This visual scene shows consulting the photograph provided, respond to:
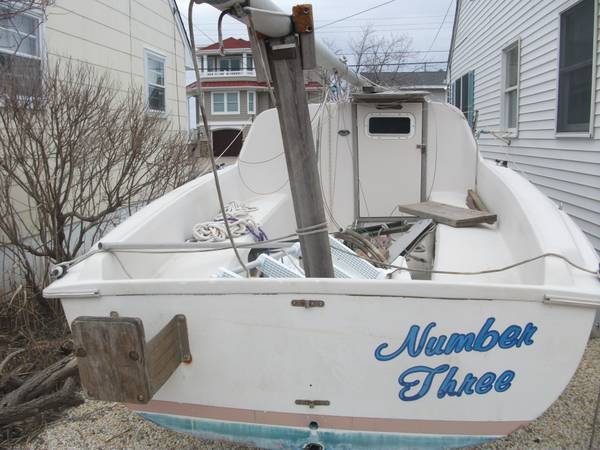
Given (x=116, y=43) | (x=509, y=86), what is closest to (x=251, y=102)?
(x=509, y=86)

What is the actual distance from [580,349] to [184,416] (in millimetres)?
1702

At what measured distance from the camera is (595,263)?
8.23ft

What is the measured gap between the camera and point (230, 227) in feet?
13.5

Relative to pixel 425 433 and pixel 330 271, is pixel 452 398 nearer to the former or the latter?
pixel 425 433

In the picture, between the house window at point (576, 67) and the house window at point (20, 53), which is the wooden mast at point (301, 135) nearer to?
the house window at point (20, 53)

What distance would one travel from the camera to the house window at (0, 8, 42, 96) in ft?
15.4

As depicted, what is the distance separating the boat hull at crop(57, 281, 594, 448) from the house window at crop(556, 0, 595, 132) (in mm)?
4771

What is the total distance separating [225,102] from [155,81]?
33.8 meters

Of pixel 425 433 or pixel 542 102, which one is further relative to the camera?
pixel 542 102

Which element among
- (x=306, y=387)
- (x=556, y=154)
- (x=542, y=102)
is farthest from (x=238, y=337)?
(x=542, y=102)

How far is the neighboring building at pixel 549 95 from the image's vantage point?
5.96m

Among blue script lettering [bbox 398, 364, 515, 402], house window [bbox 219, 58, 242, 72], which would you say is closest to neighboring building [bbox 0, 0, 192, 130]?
blue script lettering [bbox 398, 364, 515, 402]

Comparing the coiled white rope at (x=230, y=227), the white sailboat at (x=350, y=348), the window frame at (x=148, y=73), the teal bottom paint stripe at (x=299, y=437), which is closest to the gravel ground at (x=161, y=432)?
the teal bottom paint stripe at (x=299, y=437)

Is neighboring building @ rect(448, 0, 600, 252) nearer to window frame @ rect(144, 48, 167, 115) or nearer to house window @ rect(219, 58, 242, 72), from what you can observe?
window frame @ rect(144, 48, 167, 115)
